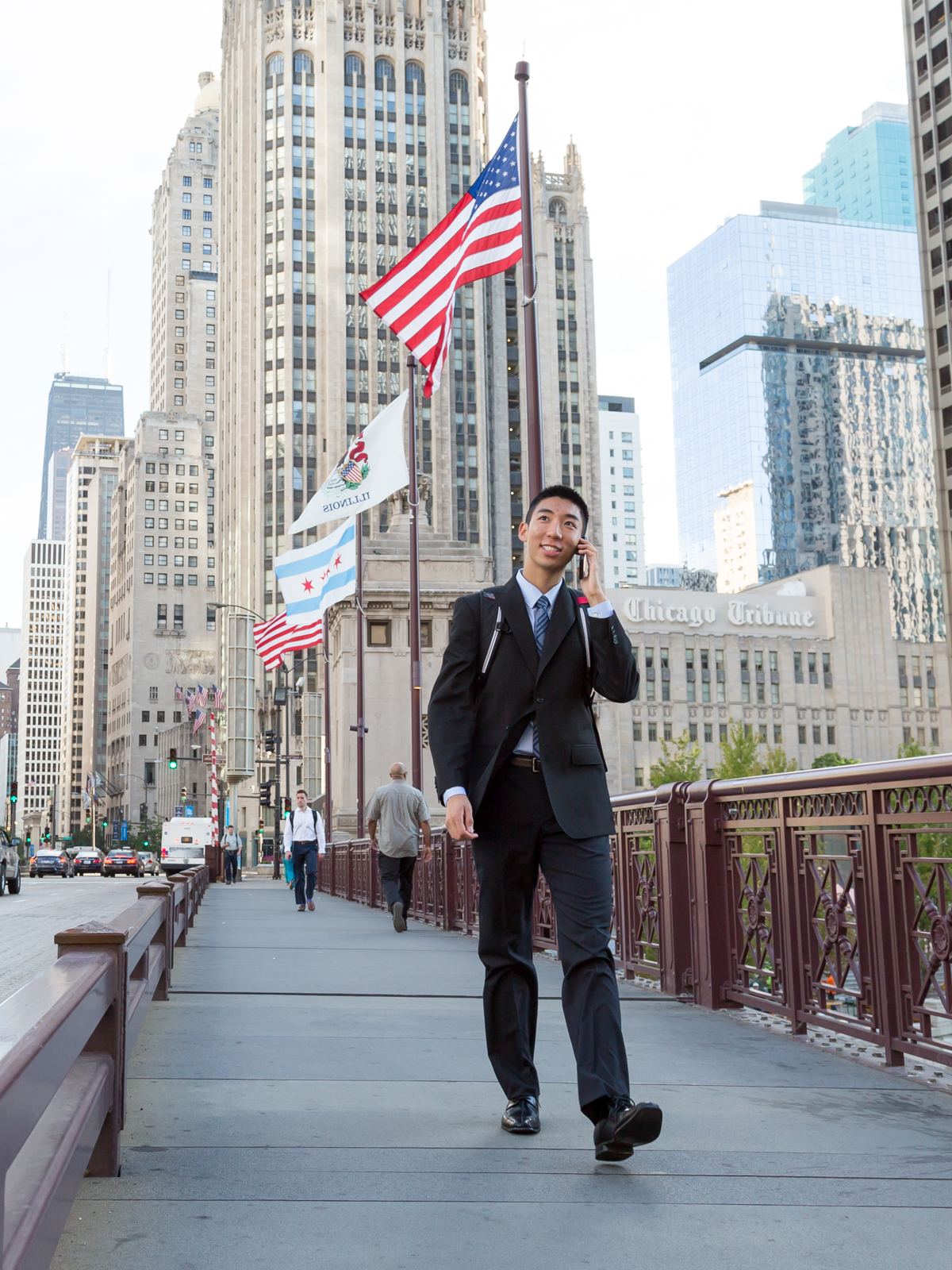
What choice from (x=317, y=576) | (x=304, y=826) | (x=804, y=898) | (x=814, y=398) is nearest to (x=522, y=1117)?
(x=804, y=898)

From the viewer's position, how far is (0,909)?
2208cm

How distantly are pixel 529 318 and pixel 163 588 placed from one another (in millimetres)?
151805

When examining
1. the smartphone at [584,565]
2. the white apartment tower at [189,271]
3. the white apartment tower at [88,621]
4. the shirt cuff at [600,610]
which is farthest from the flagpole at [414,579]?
the white apartment tower at [88,621]

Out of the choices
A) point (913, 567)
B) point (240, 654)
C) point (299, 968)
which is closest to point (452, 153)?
point (240, 654)

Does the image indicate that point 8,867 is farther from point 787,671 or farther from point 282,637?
point 787,671

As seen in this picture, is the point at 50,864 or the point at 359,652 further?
the point at 50,864

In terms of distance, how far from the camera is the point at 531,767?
4.39 metres

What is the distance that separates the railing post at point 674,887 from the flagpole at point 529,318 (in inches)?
186

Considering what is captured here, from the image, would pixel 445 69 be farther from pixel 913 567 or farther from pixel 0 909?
pixel 0 909

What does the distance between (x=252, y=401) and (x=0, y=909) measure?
94.7 metres

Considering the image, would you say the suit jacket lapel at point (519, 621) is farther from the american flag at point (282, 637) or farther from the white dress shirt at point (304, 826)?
the american flag at point (282, 637)

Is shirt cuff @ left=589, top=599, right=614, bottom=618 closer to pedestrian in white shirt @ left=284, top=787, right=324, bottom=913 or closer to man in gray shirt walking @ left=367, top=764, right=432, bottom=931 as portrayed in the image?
man in gray shirt walking @ left=367, top=764, right=432, bottom=931

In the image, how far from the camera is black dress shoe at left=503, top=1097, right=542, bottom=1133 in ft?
14.2

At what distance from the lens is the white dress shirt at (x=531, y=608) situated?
14.5 ft
